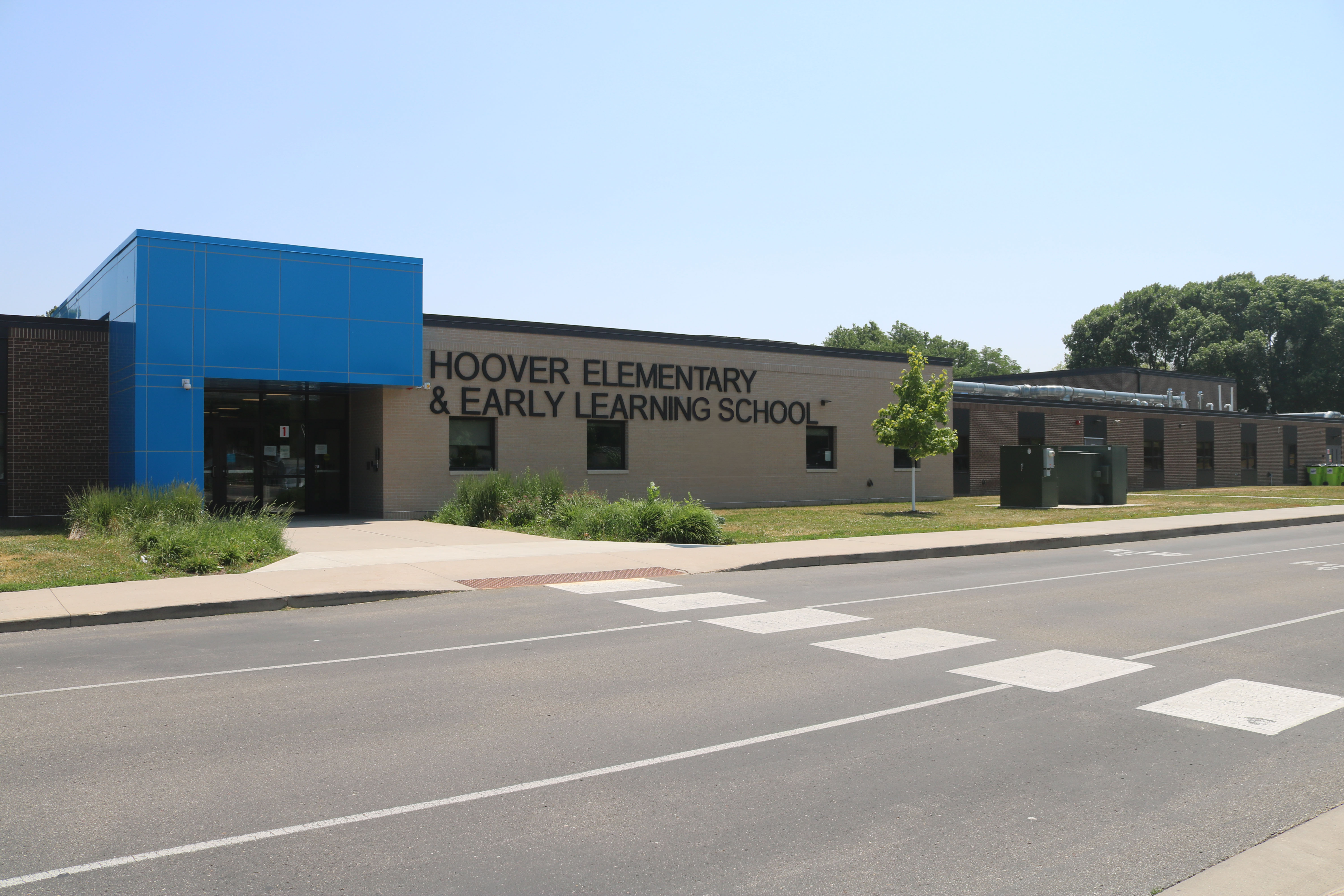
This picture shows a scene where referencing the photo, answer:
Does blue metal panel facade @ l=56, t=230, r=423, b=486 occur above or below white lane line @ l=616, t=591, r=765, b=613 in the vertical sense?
above

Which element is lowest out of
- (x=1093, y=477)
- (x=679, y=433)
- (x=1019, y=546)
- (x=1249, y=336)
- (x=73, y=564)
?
(x=1019, y=546)

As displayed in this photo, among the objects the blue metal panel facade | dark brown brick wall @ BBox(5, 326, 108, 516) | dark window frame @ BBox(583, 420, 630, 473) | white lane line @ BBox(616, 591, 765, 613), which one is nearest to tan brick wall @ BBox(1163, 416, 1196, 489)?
dark window frame @ BBox(583, 420, 630, 473)

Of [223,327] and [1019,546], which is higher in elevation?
[223,327]

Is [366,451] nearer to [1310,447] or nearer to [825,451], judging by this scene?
[825,451]

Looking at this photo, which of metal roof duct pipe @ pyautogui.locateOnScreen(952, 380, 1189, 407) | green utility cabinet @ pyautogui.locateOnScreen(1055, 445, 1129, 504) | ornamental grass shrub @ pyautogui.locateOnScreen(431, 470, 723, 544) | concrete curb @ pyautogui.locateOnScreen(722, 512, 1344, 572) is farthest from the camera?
metal roof duct pipe @ pyautogui.locateOnScreen(952, 380, 1189, 407)

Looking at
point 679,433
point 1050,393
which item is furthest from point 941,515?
point 1050,393

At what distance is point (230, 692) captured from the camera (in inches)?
283

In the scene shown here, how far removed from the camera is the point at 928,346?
106812mm

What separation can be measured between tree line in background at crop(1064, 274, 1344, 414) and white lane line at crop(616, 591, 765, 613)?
70974mm

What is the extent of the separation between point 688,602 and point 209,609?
542 centimetres

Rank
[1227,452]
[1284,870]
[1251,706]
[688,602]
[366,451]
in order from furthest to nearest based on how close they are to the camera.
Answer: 1. [1227,452]
2. [366,451]
3. [688,602]
4. [1251,706]
5. [1284,870]

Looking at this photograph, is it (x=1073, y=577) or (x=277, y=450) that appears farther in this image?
(x=277, y=450)

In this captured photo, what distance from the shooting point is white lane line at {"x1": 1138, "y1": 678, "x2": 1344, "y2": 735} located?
6.35 metres

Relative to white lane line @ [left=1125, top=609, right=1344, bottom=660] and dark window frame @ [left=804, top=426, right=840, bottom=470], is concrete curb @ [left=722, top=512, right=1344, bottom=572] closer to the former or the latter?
white lane line @ [left=1125, top=609, right=1344, bottom=660]
